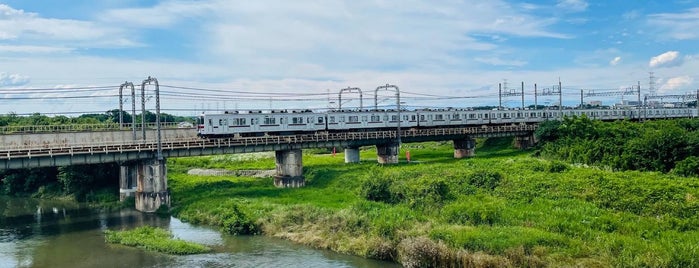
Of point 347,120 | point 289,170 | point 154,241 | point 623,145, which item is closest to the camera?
point 154,241

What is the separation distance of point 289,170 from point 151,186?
1317cm

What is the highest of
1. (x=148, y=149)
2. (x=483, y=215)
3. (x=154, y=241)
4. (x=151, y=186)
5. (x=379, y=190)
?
(x=148, y=149)

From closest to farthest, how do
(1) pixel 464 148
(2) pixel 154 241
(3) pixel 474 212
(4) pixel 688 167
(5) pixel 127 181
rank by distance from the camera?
1. (3) pixel 474 212
2. (2) pixel 154 241
3. (4) pixel 688 167
4. (5) pixel 127 181
5. (1) pixel 464 148

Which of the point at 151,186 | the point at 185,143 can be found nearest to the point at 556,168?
the point at 185,143

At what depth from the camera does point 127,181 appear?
5825cm

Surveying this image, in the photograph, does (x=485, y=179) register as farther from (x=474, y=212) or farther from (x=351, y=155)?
(x=351, y=155)

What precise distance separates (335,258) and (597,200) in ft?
54.7

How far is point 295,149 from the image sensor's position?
61.2 m

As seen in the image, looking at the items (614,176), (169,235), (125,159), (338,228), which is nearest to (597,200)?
(614,176)

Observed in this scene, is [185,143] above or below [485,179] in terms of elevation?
above

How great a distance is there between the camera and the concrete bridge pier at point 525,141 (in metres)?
84.7

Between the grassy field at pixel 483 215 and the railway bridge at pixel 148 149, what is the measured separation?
10.5 ft

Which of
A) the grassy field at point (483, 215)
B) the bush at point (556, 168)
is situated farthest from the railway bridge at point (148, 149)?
the bush at point (556, 168)

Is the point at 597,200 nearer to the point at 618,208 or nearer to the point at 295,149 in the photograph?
the point at 618,208
